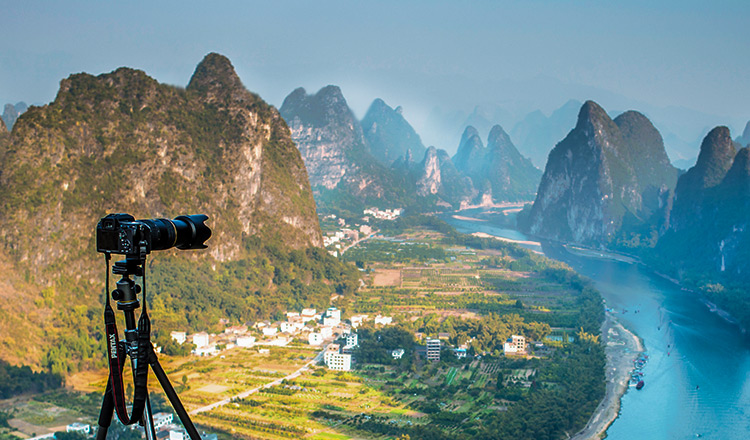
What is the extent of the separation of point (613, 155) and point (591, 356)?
1487 inches

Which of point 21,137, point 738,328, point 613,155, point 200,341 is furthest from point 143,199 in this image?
point 613,155

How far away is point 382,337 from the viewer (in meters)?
22.4

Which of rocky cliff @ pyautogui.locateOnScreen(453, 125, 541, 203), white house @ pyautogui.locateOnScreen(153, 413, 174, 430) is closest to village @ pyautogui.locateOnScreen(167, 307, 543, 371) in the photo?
white house @ pyautogui.locateOnScreen(153, 413, 174, 430)

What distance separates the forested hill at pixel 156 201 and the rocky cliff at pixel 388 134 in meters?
49.2

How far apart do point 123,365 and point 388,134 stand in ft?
296

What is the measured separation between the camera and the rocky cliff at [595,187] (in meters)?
52.0

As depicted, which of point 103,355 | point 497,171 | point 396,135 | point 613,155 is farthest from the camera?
point 396,135

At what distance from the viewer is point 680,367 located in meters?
20.6

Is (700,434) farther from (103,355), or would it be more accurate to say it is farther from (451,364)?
(103,355)

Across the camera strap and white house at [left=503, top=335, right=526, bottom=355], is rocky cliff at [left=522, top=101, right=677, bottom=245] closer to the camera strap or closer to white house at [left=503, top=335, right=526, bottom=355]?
white house at [left=503, top=335, right=526, bottom=355]

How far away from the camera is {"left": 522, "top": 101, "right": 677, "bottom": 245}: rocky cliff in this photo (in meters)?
52.0

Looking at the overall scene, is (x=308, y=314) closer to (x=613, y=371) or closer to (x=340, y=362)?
(x=340, y=362)

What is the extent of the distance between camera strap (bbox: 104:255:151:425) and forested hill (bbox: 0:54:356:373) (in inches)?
685

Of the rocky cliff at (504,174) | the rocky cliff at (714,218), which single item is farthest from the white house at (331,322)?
the rocky cliff at (504,174)
